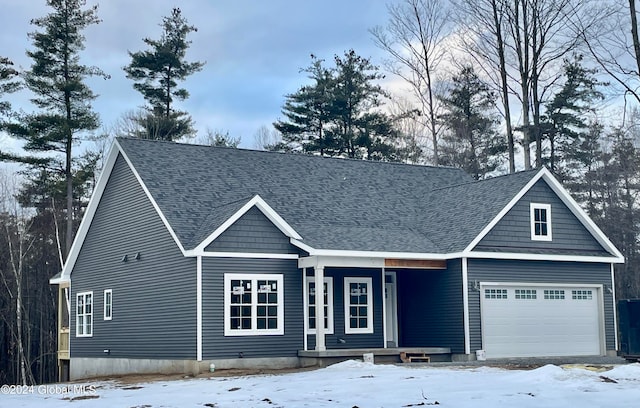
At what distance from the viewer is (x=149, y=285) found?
2659 cm

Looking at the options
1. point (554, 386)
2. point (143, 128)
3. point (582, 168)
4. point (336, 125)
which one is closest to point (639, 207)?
point (582, 168)

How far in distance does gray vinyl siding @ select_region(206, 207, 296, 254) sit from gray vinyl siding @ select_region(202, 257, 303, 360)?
0.97 ft

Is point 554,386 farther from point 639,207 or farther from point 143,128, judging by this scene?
point 639,207

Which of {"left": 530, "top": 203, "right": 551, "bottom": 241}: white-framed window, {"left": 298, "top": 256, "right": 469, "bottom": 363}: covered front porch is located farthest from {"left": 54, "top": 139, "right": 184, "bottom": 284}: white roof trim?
{"left": 530, "top": 203, "right": 551, "bottom": 241}: white-framed window

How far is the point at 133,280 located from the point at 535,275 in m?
11.9

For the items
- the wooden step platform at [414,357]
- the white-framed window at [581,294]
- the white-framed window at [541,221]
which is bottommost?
the wooden step platform at [414,357]

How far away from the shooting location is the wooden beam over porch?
26516 millimetres

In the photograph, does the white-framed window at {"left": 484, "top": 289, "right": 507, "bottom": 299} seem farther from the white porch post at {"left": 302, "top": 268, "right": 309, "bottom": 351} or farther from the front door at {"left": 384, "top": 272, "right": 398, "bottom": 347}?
the white porch post at {"left": 302, "top": 268, "right": 309, "bottom": 351}

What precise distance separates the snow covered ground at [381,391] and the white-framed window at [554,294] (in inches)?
297

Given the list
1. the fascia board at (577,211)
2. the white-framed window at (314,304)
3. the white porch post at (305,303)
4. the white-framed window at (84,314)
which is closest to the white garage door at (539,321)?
the fascia board at (577,211)

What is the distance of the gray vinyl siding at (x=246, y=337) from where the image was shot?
24156 millimetres

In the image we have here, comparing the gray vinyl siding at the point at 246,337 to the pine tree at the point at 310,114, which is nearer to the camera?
the gray vinyl siding at the point at 246,337

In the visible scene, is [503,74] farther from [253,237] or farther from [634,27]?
[253,237]

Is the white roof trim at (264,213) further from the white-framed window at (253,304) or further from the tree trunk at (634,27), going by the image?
the tree trunk at (634,27)
